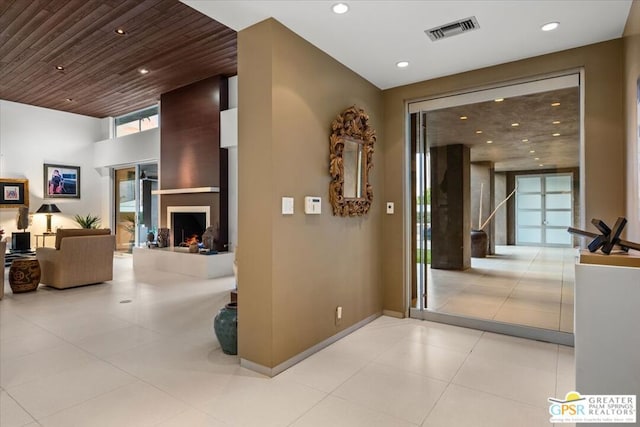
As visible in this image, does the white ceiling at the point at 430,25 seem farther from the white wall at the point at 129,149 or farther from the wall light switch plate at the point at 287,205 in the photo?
the white wall at the point at 129,149

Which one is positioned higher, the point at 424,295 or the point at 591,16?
the point at 591,16

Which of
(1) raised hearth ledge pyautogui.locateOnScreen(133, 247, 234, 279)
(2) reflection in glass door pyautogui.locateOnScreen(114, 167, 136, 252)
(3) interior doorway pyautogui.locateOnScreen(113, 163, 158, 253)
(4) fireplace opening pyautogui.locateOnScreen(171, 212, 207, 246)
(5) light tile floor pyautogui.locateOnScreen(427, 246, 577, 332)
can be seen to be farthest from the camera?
(2) reflection in glass door pyautogui.locateOnScreen(114, 167, 136, 252)

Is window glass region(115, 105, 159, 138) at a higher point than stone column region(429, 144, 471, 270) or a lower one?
higher

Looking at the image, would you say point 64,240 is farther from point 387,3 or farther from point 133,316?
point 387,3

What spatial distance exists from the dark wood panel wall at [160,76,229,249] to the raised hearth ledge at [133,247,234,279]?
0.45 metres

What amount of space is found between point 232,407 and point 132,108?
877cm

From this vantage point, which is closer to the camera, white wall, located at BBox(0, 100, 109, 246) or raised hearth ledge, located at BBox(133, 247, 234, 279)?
raised hearth ledge, located at BBox(133, 247, 234, 279)

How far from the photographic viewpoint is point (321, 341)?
10.2 ft

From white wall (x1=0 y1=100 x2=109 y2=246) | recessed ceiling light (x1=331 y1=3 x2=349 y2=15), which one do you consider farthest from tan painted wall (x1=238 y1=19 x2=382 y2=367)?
white wall (x1=0 y1=100 x2=109 y2=246)

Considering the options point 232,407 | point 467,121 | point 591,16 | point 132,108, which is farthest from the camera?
point 132,108

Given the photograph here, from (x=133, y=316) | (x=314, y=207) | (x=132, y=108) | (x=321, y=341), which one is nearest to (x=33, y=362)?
(x=133, y=316)

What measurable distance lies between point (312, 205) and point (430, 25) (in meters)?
1.67

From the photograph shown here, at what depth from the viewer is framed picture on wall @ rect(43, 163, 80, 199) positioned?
880cm

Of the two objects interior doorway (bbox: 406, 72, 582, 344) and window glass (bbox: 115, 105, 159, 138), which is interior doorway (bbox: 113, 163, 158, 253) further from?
interior doorway (bbox: 406, 72, 582, 344)
